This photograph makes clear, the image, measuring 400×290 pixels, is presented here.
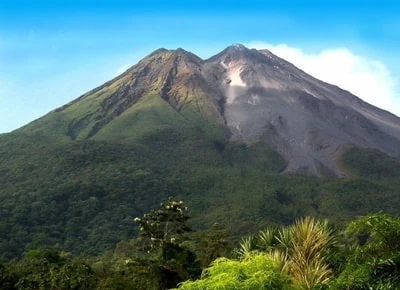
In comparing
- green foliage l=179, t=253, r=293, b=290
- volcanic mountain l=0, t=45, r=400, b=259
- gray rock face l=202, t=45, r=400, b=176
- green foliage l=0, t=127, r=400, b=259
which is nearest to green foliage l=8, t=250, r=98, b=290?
green foliage l=179, t=253, r=293, b=290

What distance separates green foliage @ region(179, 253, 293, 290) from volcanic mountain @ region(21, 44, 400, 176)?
134114mm

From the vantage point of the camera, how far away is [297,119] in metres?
166

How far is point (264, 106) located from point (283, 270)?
6482 inches

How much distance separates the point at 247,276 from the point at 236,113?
163325 millimetres

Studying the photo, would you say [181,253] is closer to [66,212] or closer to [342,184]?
[66,212]

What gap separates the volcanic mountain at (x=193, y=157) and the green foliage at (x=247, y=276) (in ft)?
211

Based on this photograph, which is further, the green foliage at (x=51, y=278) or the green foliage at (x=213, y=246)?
the green foliage at (x=213, y=246)

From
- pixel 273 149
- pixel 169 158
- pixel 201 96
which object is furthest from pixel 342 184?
pixel 201 96

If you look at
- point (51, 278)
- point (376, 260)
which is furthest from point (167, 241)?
point (376, 260)

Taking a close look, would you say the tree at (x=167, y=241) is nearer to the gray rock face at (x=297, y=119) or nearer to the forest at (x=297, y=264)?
the forest at (x=297, y=264)

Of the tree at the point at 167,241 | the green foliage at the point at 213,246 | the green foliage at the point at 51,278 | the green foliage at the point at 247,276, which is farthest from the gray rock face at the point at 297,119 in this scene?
the green foliage at the point at 247,276

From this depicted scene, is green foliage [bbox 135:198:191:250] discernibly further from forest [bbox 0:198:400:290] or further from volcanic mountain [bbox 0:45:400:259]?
volcanic mountain [bbox 0:45:400:259]

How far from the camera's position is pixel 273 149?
153 meters

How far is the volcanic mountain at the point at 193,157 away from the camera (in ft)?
320
